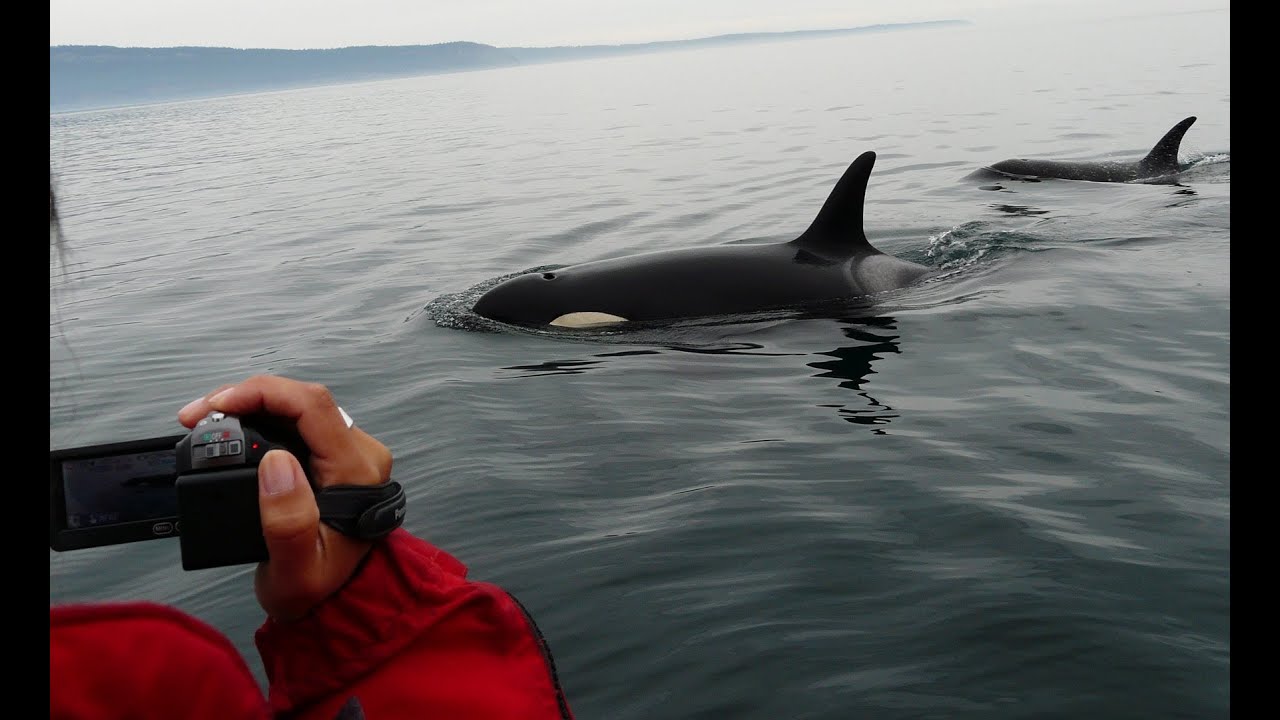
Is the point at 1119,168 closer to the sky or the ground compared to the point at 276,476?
closer to the sky

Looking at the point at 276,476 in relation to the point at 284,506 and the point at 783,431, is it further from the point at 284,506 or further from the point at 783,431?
the point at 783,431

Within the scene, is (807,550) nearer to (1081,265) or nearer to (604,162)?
(1081,265)

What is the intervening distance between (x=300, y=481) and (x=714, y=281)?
831 centimetres

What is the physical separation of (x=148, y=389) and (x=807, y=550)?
20.7 feet

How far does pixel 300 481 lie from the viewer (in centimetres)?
176

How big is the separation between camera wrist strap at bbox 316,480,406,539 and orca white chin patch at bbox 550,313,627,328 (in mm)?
7688

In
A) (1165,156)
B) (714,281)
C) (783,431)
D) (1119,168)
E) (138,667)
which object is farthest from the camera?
(1119,168)

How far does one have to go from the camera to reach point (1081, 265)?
11.6 meters

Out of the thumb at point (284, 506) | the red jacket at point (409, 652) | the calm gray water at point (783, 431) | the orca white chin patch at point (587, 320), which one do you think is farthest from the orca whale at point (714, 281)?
the thumb at point (284, 506)

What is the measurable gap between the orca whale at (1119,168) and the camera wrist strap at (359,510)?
1860 cm

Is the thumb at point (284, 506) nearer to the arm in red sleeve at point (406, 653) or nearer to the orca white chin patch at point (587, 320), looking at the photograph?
the arm in red sleeve at point (406, 653)

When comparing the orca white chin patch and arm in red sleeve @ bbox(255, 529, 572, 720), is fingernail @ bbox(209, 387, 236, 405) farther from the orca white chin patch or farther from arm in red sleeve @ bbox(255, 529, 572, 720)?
the orca white chin patch

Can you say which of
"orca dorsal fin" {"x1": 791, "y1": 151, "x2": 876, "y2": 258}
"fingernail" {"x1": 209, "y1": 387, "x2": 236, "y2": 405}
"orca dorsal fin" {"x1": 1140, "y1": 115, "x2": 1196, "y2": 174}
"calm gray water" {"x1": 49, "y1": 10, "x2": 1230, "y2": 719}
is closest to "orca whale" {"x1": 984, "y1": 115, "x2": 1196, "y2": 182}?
"orca dorsal fin" {"x1": 1140, "y1": 115, "x2": 1196, "y2": 174}

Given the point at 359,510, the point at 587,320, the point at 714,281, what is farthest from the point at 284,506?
the point at 714,281
